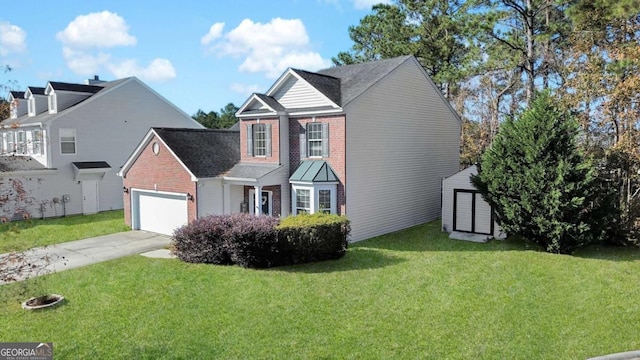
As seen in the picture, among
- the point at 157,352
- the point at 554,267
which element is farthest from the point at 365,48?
the point at 157,352

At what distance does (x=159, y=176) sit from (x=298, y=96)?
7.71 m

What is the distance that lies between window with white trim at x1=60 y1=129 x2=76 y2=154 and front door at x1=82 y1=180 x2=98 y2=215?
219cm

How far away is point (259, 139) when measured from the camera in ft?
66.4

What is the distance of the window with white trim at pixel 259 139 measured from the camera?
1980cm

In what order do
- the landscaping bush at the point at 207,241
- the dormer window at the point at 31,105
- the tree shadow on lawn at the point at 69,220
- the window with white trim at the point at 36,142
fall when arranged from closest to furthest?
the window with white trim at the point at 36,142, the landscaping bush at the point at 207,241, the tree shadow on lawn at the point at 69,220, the dormer window at the point at 31,105

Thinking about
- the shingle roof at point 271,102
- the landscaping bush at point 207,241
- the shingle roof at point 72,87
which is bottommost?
the landscaping bush at point 207,241

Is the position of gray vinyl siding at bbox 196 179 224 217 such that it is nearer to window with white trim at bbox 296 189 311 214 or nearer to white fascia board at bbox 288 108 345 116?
window with white trim at bbox 296 189 311 214

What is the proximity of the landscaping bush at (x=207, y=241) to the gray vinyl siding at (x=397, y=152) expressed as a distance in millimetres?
5382

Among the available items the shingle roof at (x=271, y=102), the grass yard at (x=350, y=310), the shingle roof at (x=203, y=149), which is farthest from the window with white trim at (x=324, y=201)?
the shingle roof at (x=203, y=149)

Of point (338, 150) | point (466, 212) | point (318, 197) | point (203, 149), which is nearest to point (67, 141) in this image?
point (203, 149)

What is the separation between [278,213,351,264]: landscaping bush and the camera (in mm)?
14898

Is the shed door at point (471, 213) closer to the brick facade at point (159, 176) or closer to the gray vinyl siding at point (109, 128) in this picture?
the brick facade at point (159, 176)

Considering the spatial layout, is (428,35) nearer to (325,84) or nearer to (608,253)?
(325,84)

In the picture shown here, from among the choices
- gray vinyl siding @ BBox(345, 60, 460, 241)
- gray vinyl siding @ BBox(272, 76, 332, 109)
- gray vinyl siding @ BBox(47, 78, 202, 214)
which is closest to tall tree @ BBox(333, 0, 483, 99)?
gray vinyl siding @ BBox(345, 60, 460, 241)
